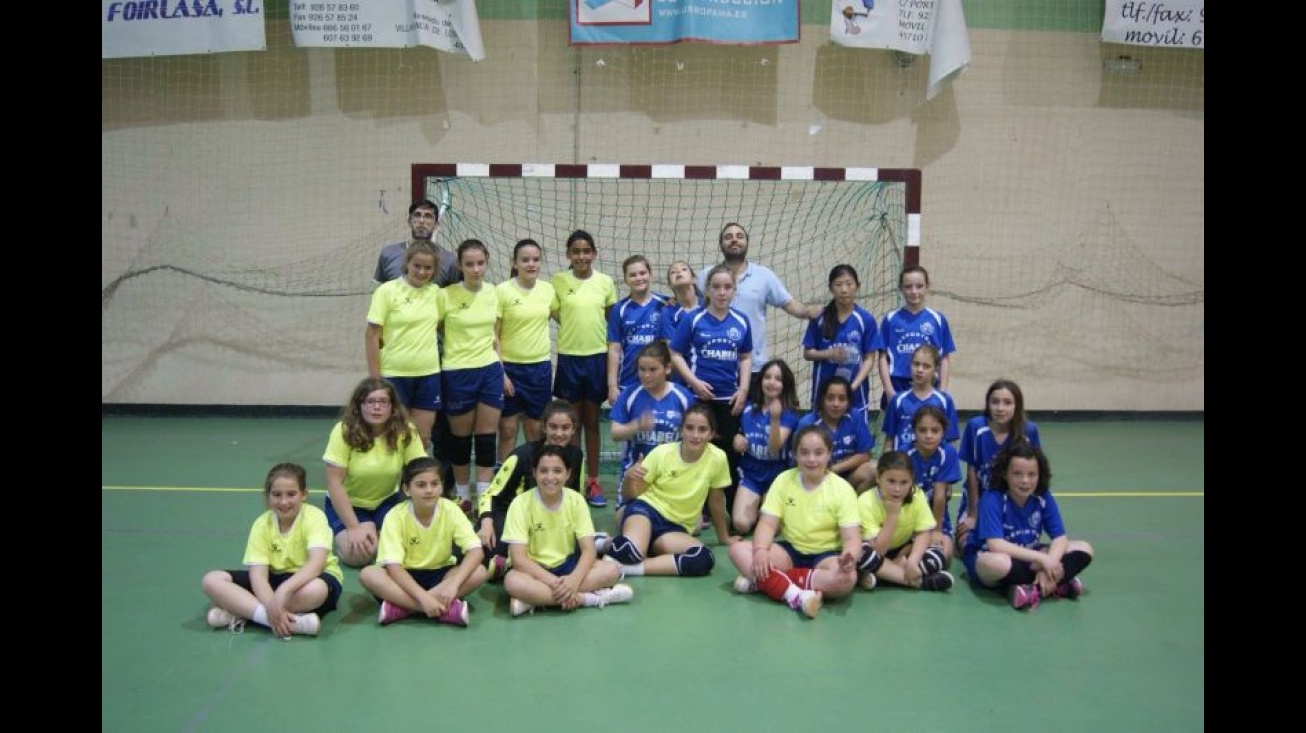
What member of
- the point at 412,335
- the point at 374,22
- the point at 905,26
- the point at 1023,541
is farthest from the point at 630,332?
the point at 905,26

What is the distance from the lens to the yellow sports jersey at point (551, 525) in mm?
4301

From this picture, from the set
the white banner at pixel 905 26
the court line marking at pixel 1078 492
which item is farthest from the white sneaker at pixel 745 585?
the white banner at pixel 905 26

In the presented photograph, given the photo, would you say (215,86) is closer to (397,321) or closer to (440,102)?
(440,102)

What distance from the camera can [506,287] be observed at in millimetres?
5789

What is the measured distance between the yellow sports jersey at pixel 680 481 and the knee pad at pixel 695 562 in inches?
8.0

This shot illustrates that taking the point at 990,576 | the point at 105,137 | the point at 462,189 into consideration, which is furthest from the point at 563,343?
the point at 105,137

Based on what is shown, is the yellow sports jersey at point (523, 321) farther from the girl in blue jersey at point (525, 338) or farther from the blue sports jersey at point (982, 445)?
the blue sports jersey at point (982, 445)

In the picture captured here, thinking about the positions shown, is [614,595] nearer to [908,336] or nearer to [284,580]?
[284,580]

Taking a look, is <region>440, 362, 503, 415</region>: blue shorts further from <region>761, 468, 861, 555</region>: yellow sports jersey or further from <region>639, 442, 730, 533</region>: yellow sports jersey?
<region>761, 468, 861, 555</region>: yellow sports jersey

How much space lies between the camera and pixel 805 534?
4484 mm

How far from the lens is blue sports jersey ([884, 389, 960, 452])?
17.0 ft

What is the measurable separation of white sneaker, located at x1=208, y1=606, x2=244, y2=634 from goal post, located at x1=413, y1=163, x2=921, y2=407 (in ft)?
16.8

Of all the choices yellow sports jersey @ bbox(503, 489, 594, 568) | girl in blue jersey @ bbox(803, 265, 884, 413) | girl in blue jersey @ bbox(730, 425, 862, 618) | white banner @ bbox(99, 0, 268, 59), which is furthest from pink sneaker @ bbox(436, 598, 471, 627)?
white banner @ bbox(99, 0, 268, 59)

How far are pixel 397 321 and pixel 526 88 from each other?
411 cm
